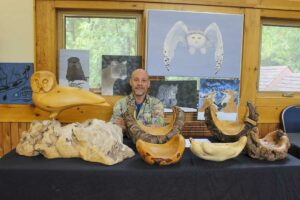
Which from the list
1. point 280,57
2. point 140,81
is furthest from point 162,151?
point 280,57

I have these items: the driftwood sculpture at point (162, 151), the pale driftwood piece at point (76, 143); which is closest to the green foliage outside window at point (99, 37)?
the pale driftwood piece at point (76, 143)

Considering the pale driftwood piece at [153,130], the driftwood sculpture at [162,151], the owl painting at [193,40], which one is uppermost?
the owl painting at [193,40]

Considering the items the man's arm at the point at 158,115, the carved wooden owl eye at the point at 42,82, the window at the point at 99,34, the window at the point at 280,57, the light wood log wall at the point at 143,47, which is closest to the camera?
the carved wooden owl eye at the point at 42,82

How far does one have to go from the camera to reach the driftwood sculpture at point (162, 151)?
1.08 metres

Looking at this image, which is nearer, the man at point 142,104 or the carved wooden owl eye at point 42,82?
the carved wooden owl eye at point 42,82

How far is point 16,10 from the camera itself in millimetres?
1944

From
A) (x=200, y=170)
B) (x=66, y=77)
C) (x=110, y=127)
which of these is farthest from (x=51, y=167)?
(x=66, y=77)

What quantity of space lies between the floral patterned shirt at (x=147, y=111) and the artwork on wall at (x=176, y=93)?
0.28 metres

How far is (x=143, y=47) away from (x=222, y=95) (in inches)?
30.8

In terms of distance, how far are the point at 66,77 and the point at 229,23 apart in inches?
55.2

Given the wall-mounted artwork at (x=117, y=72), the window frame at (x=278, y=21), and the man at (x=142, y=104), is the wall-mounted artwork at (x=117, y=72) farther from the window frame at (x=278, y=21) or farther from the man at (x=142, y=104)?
the window frame at (x=278, y=21)

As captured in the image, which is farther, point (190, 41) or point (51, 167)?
point (190, 41)

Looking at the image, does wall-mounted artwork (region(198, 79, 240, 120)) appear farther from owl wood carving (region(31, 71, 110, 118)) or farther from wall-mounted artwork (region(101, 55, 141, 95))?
owl wood carving (region(31, 71, 110, 118))

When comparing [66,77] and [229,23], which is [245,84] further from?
[66,77]
